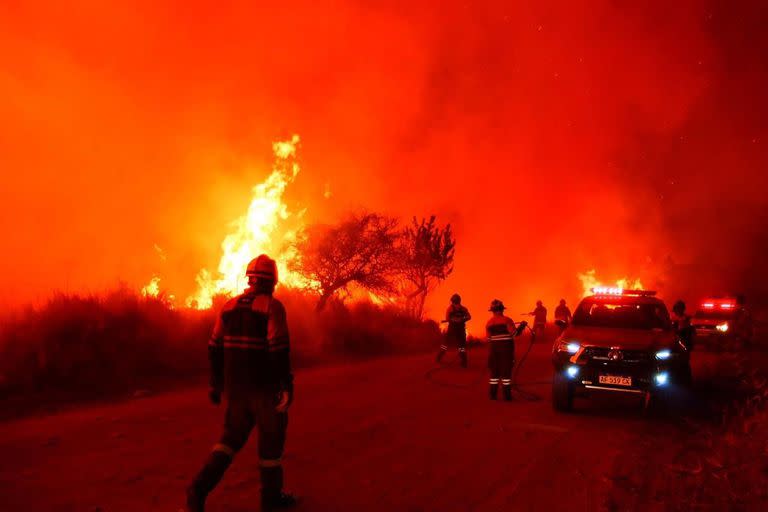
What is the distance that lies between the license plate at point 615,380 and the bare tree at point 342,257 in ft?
44.9

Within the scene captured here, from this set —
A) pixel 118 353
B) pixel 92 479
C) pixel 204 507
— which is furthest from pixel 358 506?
pixel 118 353

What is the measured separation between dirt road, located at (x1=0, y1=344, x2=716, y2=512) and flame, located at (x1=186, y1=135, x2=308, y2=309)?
39.7 ft

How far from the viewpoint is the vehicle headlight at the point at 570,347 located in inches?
380

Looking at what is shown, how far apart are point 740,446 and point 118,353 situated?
1005 cm

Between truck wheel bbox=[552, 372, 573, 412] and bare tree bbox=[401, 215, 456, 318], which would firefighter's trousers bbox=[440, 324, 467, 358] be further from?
bare tree bbox=[401, 215, 456, 318]

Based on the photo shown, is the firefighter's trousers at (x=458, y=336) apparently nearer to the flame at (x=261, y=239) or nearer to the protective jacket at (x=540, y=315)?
the flame at (x=261, y=239)

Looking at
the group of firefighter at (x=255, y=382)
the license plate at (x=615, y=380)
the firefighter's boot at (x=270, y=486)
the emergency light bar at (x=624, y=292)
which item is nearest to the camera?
the group of firefighter at (x=255, y=382)

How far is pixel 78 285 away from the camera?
26.2 meters

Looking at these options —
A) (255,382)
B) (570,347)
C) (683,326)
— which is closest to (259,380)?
(255,382)

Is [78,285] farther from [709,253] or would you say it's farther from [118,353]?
[709,253]

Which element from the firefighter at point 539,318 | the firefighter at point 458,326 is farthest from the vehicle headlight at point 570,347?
the firefighter at point 539,318

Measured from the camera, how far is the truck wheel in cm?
966

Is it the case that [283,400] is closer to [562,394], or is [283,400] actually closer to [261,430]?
[261,430]

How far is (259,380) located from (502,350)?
22.4ft
